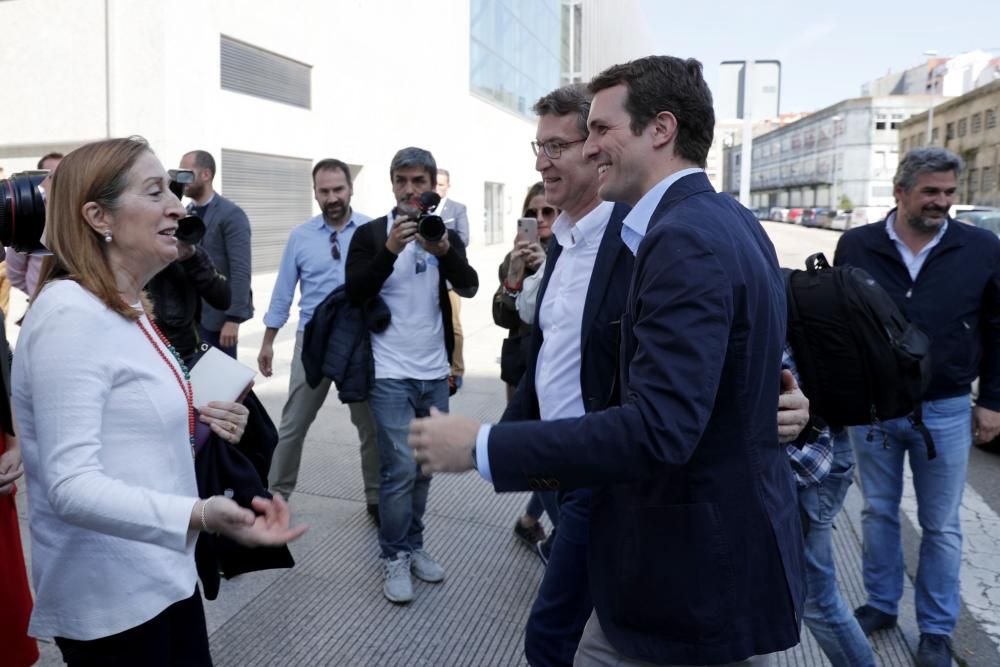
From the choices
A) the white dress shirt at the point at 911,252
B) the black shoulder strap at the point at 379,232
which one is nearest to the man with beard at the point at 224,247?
the black shoulder strap at the point at 379,232

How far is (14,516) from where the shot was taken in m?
2.33

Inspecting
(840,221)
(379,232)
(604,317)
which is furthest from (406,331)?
(840,221)

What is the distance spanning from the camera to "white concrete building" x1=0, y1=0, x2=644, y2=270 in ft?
45.6

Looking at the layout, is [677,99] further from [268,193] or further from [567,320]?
[268,193]

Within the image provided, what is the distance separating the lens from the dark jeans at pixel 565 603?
2.41 m

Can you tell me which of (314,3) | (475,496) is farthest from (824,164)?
(475,496)

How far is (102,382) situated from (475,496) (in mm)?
3681

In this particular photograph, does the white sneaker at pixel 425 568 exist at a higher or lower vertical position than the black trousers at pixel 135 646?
lower

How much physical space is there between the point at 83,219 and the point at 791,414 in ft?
5.76

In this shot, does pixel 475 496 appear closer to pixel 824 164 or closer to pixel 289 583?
pixel 289 583

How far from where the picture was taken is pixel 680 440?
1.47 metres

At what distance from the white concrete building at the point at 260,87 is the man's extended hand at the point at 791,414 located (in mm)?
13690

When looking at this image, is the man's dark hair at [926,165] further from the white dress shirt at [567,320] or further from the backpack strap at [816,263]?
the white dress shirt at [567,320]

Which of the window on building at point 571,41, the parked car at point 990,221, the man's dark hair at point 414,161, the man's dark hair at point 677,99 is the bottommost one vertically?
the man's dark hair at point 677,99
